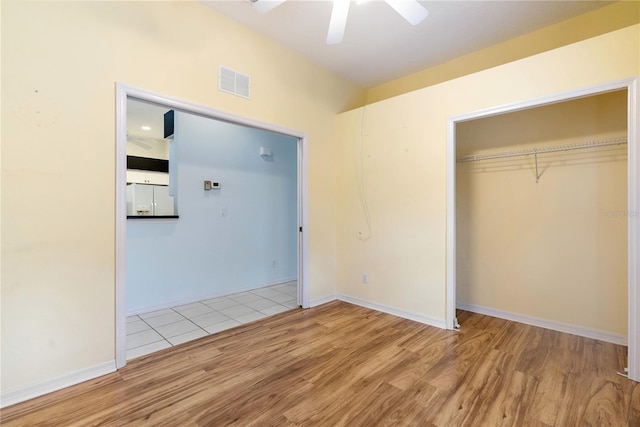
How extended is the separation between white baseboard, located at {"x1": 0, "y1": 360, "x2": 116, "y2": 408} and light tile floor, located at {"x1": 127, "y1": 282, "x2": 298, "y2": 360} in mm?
230

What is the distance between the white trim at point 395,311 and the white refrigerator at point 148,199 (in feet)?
10.5

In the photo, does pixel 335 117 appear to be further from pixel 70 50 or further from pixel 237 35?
pixel 70 50

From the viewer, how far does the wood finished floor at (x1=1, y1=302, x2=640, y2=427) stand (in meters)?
1.57

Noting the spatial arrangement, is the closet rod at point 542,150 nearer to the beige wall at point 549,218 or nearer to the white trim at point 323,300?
the beige wall at point 549,218

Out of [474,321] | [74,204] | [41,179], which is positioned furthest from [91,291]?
[474,321]

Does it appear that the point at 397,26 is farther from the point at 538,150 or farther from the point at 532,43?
the point at 538,150

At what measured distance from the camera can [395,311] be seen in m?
3.17

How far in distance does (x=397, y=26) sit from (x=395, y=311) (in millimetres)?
2997

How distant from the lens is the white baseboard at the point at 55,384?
5.42 ft

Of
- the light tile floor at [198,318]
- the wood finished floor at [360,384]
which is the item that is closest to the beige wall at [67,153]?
the wood finished floor at [360,384]

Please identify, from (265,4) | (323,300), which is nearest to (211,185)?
(323,300)

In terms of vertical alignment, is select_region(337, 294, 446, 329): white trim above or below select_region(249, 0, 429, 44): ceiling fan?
below

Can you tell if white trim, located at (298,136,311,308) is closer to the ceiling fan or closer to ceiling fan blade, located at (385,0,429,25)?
the ceiling fan

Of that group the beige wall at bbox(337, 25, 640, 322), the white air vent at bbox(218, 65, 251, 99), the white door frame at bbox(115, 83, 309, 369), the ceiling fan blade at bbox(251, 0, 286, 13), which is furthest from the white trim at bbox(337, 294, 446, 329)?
the ceiling fan blade at bbox(251, 0, 286, 13)
